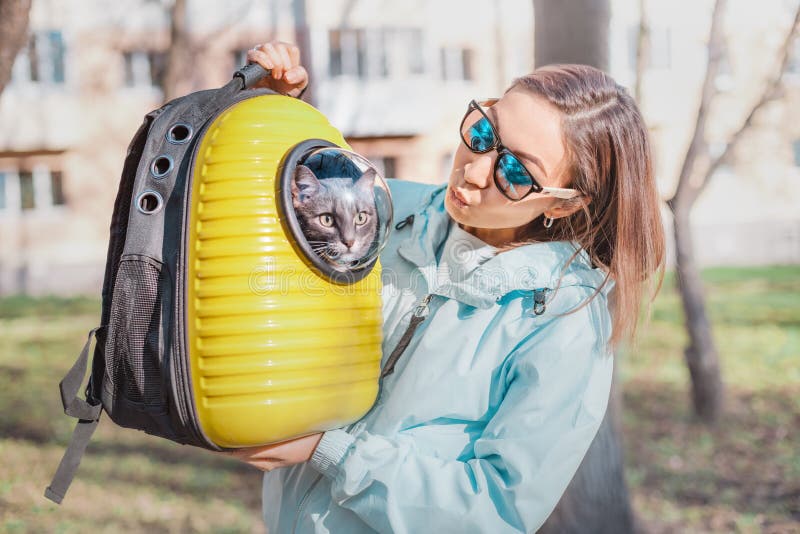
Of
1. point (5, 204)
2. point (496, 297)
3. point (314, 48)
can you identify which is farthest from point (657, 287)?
point (5, 204)

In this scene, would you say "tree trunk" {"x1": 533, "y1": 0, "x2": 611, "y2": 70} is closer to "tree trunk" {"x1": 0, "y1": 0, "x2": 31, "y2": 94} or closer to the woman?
the woman

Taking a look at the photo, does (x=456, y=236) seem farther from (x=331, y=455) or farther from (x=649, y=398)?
(x=649, y=398)

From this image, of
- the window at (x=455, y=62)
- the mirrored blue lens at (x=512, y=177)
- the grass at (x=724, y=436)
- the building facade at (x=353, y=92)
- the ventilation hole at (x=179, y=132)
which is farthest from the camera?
the window at (x=455, y=62)

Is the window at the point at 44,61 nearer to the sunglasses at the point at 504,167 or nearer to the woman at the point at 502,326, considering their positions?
the woman at the point at 502,326

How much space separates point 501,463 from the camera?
59.3 inches

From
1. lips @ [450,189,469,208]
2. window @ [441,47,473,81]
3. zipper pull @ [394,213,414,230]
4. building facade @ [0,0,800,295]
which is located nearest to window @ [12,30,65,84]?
building facade @ [0,0,800,295]

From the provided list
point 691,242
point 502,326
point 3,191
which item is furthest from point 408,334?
point 3,191

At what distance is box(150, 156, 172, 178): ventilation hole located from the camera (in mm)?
1494

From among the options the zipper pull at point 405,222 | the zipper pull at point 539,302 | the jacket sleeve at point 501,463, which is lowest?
the jacket sleeve at point 501,463

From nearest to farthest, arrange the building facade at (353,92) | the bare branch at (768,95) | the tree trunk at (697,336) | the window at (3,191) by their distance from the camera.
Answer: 1. the bare branch at (768,95)
2. the tree trunk at (697,336)
3. the building facade at (353,92)
4. the window at (3,191)

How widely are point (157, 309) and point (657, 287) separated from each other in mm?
1127

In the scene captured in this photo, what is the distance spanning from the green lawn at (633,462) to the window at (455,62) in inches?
393

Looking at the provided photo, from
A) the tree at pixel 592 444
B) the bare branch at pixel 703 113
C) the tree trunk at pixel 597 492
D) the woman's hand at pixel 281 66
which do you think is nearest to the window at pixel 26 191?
the bare branch at pixel 703 113

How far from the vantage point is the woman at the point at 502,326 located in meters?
1.50
